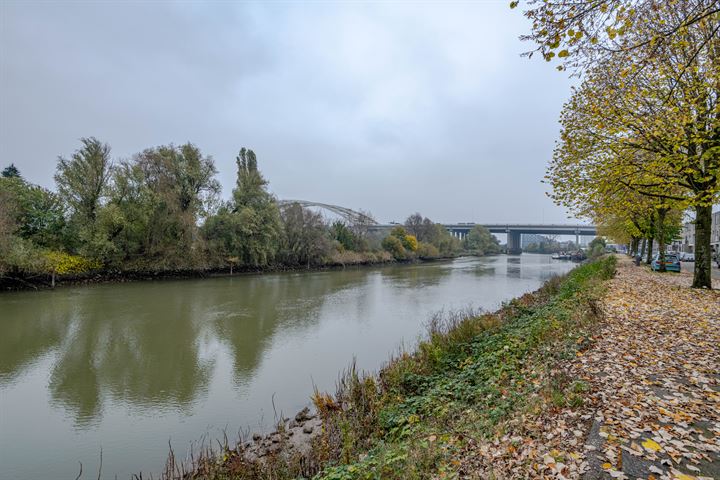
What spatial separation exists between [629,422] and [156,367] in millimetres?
9782

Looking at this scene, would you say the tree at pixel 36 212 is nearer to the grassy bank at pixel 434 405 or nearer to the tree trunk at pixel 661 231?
the grassy bank at pixel 434 405

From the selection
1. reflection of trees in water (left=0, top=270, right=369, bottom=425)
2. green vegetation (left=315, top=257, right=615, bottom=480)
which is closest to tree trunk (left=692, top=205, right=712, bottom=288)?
green vegetation (left=315, top=257, right=615, bottom=480)

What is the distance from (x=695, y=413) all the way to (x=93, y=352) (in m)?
13.1

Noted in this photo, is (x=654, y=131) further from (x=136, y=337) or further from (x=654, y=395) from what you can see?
(x=136, y=337)

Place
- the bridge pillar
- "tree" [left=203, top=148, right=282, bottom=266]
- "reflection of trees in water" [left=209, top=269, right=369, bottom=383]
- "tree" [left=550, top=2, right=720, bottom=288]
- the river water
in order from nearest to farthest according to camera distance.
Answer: the river water
"tree" [left=550, top=2, right=720, bottom=288]
"reflection of trees in water" [left=209, top=269, right=369, bottom=383]
"tree" [left=203, top=148, right=282, bottom=266]
the bridge pillar

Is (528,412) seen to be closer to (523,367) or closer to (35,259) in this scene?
(523,367)

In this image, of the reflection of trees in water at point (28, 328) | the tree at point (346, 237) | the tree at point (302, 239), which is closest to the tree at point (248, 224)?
the tree at point (302, 239)

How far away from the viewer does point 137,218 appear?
30266mm

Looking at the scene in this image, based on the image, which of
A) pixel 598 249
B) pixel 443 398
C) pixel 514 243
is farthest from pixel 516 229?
pixel 443 398

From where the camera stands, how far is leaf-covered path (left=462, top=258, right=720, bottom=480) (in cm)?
311

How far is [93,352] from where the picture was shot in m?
10.2

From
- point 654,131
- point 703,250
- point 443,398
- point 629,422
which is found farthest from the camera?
point 703,250

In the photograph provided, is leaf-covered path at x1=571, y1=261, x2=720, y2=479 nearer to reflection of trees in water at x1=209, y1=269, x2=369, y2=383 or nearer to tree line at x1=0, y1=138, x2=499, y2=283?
reflection of trees in water at x1=209, y1=269, x2=369, y2=383

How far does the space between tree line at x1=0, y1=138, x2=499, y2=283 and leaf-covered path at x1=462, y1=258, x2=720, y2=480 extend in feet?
92.1
